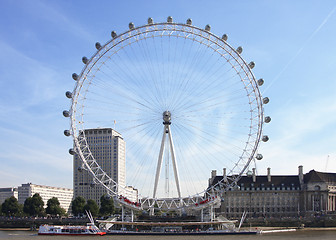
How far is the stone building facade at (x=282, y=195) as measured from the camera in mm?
136500

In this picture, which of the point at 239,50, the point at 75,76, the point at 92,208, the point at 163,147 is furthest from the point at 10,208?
the point at 239,50

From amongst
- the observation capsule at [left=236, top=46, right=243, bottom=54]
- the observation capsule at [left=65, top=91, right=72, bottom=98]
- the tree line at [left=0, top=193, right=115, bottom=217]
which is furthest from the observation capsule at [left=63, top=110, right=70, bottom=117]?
the tree line at [left=0, top=193, right=115, bottom=217]

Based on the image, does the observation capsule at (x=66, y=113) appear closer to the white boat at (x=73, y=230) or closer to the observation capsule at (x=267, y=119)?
the white boat at (x=73, y=230)

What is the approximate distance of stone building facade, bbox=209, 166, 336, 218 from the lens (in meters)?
136

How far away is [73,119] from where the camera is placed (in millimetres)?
79688

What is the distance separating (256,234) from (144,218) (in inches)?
822

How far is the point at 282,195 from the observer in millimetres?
141000

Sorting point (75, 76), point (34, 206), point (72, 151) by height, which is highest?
point (75, 76)

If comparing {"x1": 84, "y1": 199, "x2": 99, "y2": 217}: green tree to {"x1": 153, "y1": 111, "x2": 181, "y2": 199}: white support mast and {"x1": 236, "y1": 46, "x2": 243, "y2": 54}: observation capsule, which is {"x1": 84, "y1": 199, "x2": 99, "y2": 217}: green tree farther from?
{"x1": 236, "y1": 46, "x2": 243, "y2": 54}: observation capsule

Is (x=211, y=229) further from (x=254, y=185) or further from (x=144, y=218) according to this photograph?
(x=254, y=185)

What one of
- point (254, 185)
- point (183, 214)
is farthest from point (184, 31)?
point (254, 185)

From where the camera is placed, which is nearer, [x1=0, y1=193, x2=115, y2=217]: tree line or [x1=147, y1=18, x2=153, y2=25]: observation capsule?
[x1=147, y1=18, x2=153, y2=25]: observation capsule

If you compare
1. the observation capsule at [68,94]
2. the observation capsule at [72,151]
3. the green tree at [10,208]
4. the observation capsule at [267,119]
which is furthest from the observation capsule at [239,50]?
the green tree at [10,208]

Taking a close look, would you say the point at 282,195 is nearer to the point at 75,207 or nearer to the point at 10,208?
the point at 75,207
